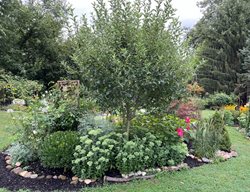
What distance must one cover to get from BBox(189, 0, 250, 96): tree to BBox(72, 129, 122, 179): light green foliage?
478 inches

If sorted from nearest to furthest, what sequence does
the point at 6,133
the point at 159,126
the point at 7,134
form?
the point at 159,126, the point at 7,134, the point at 6,133

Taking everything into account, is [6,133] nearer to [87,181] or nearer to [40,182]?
[40,182]

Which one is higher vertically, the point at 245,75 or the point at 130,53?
the point at 245,75

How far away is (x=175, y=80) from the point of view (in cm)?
372

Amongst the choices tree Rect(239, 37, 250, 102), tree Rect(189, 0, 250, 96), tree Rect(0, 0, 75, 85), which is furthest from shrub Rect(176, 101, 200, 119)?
tree Rect(189, 0, 250, 96)

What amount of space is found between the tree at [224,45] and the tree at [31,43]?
24.7 feet

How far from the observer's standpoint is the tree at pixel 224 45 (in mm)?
A: 14977

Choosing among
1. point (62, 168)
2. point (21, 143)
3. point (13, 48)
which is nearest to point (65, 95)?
point (21, 143)

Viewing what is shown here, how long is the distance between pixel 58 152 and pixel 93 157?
497mm

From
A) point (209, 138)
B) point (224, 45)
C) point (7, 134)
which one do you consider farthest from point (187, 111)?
point (224, 45)

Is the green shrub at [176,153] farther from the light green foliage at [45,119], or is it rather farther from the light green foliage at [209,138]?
the light green foliage at [45,119]

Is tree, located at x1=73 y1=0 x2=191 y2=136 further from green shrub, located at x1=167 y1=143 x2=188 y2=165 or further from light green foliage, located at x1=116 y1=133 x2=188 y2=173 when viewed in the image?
green shrub, located at x1=167 y1=143 x2=188 y2=165

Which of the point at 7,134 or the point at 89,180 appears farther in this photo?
the point at 7,134

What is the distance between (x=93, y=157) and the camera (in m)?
3.46
